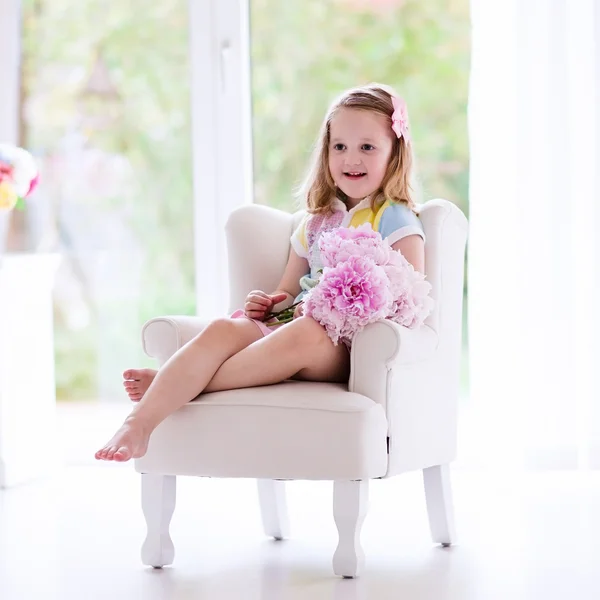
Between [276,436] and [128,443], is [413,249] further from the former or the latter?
[128,443]

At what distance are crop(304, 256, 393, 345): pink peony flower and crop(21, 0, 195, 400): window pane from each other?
1546mm

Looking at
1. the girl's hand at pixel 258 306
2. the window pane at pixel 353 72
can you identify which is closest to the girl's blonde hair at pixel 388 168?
the girl's hand at pixel 258 306

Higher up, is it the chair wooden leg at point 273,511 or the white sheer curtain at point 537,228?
the white sheer curtain at point 537,228

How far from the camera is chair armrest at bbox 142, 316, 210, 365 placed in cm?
228

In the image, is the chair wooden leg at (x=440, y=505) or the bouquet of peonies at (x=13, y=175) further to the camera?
the bouquet of peonies at (x=13, y=175)

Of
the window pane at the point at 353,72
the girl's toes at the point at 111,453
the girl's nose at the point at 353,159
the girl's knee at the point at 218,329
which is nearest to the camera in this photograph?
the girl's toes at the point at 111,453

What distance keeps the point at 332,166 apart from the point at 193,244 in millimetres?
1228

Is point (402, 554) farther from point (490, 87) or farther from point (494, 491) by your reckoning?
point (490, 87)

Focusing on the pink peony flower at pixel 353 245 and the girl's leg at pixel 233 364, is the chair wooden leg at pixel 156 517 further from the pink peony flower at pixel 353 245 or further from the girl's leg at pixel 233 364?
the pink peony flower at pixel 353 245

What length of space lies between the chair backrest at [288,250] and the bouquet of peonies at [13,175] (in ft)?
2.87

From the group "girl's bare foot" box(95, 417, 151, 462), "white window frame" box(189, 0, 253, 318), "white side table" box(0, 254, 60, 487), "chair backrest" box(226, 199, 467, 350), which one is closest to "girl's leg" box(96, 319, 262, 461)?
"girl's bare foot" box(95, 417, 151, 462)

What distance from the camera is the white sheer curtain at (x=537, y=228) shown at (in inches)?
125

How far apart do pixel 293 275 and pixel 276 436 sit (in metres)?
0.60

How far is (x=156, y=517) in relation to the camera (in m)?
2.21
